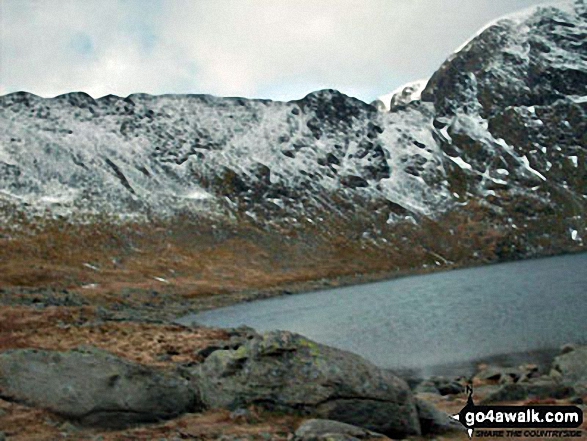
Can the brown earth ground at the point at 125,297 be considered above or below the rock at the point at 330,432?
above

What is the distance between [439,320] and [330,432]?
60274 mm

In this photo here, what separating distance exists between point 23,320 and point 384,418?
40374mm

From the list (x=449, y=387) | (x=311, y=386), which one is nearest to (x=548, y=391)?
(x=449, y=387)

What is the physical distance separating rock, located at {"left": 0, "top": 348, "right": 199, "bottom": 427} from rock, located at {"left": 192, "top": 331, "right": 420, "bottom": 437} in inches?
68.2

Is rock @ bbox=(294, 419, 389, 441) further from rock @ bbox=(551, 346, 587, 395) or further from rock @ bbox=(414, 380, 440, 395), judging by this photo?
rock @ bbox=(551, 346, 587, 395)

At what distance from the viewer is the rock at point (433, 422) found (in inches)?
835

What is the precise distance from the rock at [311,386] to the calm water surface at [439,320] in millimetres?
27822

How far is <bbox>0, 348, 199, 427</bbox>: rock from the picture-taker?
19.0 meters

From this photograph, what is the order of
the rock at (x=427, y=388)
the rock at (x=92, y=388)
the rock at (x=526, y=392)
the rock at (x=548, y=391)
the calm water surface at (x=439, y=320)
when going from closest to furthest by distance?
the rock at (x=92, y=388), the rock at (x=526, y=392), the rock at (x=548, y=391), the rock at (x=427, y=388), the calm water surface at (x=439, y=320)

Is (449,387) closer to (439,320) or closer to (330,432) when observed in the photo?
(330,432)

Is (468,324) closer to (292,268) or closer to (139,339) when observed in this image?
(139,339)

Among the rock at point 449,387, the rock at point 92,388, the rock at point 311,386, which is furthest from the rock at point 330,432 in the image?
the rock at point 449,387

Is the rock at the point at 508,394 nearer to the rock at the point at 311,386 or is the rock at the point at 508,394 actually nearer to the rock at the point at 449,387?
the rock at the point at 449,387

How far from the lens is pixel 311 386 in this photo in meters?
20.2
